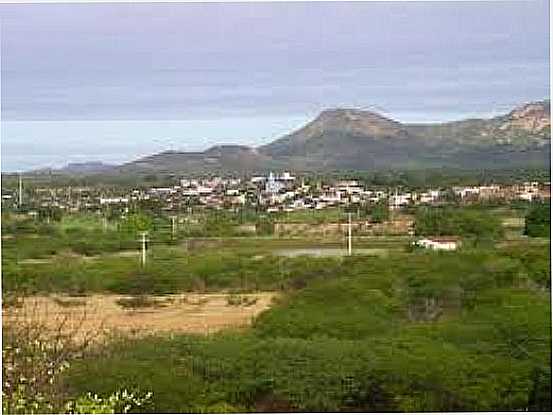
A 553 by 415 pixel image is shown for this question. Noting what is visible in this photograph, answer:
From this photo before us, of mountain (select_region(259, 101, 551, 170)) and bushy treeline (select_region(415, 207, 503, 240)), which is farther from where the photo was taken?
bushy treeline (select_region(415, 207, 503, 240))

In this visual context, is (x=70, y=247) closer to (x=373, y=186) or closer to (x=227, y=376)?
(x=227, y=376)

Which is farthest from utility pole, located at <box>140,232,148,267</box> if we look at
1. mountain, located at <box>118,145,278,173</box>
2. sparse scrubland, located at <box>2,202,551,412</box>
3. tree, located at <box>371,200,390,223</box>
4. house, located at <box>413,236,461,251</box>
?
house, located at <box>413,236,461,251</box>

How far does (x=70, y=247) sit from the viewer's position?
14.9ft

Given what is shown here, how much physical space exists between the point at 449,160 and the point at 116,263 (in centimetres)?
110

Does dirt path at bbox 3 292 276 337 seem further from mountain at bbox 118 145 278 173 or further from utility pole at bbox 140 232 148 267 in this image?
mountain at bbox 118 145 278 173

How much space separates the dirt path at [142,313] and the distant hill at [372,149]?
0.40m

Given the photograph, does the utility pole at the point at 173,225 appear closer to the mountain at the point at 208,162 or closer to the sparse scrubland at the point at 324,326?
the sparse scrubland at the point at 324,326

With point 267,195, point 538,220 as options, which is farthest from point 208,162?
point 538,220

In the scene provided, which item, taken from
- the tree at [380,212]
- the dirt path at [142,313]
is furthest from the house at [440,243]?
the dirt path at [142,313]

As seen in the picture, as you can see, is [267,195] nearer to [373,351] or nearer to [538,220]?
[373,351]

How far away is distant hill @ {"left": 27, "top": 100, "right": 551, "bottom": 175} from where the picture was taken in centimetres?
452

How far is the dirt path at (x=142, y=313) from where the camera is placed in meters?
4.57

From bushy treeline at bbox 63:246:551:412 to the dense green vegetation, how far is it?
7cm

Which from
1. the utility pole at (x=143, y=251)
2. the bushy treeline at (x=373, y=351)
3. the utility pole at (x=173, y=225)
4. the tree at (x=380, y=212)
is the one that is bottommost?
the bushy treeline at (x=373, y=351)
